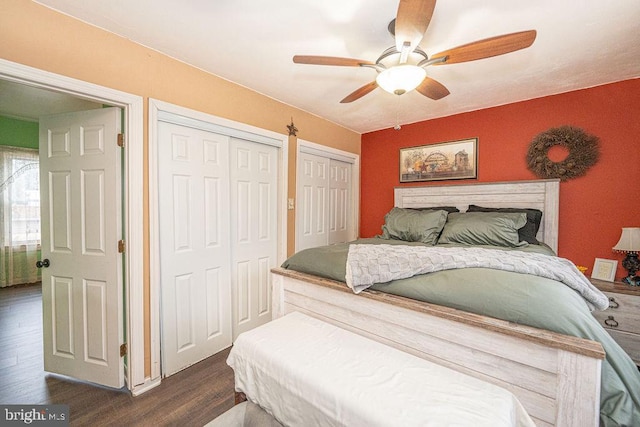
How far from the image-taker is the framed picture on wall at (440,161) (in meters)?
3.00

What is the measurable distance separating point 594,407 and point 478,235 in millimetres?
1492

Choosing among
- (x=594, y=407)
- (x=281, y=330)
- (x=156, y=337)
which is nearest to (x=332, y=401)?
(x=281, y=330)

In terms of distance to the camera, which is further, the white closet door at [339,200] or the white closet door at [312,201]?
the white closet door at [339,200]

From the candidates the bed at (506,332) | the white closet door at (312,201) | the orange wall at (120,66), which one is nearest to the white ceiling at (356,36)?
the orange wall at (120,66)

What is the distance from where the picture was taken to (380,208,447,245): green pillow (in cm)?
255

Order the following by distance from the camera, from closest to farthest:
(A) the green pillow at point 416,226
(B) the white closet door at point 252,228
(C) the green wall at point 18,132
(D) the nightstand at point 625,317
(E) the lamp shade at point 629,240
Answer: (D) the nightstand at point 625,317 → (E) the lamp shade at point 629,240 → (B) the white closet door at point 252,228 → (A) the green pillow at point 416,226 → (C) the green wall at point 18,132

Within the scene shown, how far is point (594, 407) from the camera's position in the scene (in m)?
0.95

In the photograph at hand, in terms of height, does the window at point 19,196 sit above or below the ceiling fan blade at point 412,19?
below

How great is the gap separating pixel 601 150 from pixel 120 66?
3.87 meters

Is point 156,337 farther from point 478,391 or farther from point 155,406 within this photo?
point 478,391

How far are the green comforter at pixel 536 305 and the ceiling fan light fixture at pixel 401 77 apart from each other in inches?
42.7

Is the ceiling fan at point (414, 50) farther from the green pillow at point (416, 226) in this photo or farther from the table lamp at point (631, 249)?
the table lamp at point (631, 249)

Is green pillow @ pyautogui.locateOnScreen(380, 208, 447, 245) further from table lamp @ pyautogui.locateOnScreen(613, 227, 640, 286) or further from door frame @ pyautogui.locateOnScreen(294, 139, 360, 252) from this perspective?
table lamp @ pyautogui.locateOnScreen(613, 227, 640, 286)

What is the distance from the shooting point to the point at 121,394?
179 centimetres
